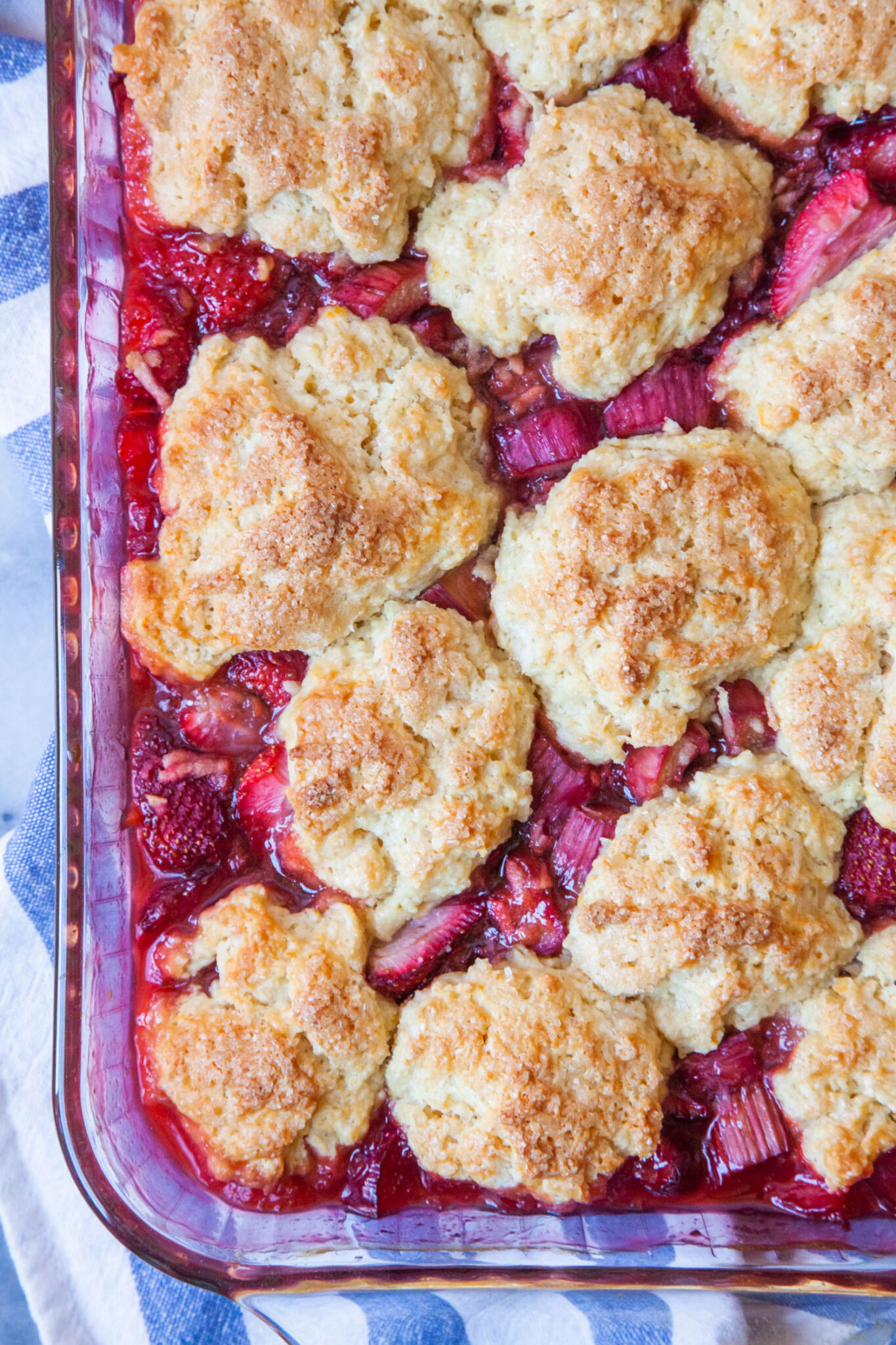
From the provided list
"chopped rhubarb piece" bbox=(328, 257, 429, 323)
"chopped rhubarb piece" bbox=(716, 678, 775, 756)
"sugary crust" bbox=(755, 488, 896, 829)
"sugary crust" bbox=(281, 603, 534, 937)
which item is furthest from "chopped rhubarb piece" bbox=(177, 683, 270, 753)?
"sugary crust" bbox=(755, 488, 896, 829)

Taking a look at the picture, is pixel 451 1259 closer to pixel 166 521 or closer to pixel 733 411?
pixel 166 521

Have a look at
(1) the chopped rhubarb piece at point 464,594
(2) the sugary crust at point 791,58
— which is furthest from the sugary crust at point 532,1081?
(2) the sugary crust at point 791,58

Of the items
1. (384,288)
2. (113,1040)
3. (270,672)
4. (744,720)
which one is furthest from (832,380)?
(113,1040)

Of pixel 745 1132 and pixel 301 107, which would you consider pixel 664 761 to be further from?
pixel 301 107

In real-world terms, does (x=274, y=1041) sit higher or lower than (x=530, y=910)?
lower

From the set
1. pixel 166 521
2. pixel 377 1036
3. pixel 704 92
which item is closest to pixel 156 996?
pixel 377 1036

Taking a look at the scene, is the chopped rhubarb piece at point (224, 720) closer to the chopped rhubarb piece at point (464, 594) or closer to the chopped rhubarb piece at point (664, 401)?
the chopped rhubarb piece at point (464, 594)
